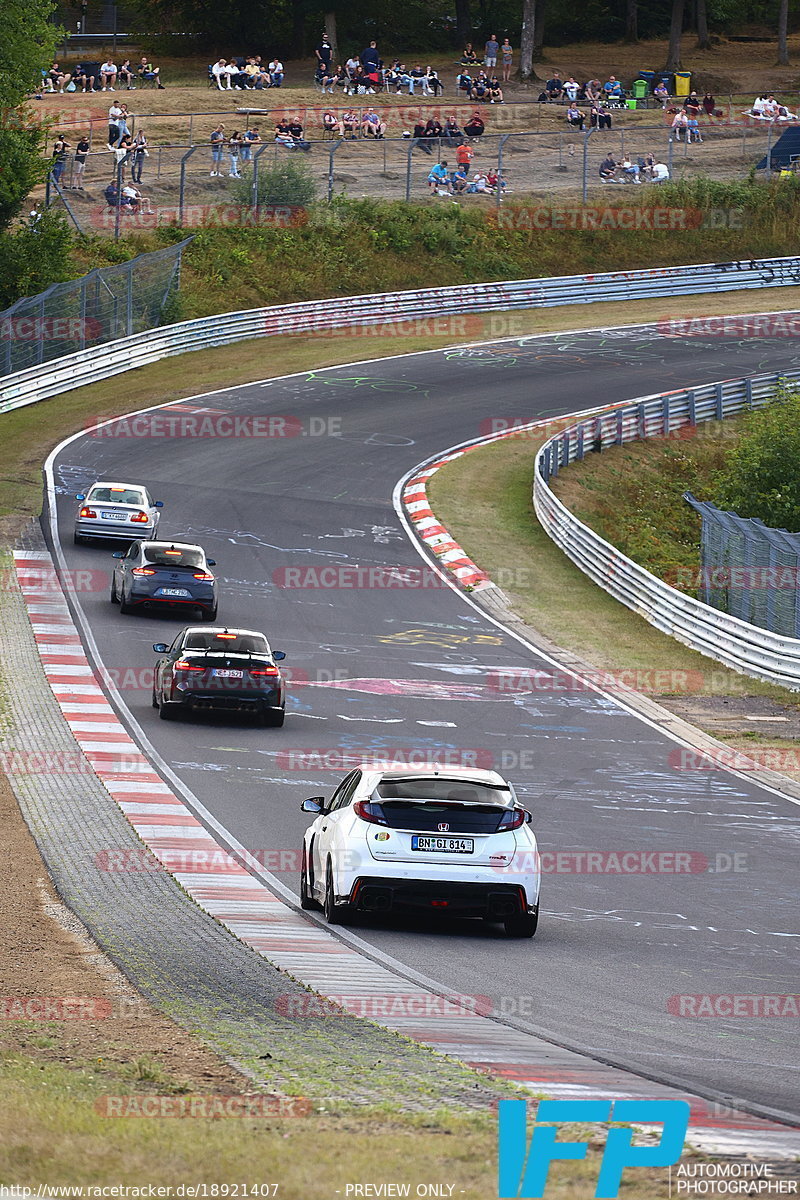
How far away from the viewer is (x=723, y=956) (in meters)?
12.1

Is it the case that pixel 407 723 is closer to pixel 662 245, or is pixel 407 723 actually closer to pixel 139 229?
pixel 139 229

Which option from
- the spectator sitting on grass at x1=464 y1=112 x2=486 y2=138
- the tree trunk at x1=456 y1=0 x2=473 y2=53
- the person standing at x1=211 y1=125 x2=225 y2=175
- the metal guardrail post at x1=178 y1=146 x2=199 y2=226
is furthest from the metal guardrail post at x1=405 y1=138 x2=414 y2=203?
the tree trunk at x1=456 y1=0 x2=473 y2=53

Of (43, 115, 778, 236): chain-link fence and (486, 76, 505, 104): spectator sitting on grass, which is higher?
(486, 76, 505, 104): spectator sitting on grass

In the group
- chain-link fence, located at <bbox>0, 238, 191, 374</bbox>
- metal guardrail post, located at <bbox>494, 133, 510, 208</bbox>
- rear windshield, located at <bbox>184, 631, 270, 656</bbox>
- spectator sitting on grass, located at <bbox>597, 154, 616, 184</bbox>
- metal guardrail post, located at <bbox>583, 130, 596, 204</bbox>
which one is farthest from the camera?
spectator sitting on grass, located at <bbox>597, 154, 616, 184</bbox>

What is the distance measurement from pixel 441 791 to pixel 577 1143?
654 cm

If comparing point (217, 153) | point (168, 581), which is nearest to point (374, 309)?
point (217, 153)

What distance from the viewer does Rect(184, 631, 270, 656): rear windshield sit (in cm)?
2202

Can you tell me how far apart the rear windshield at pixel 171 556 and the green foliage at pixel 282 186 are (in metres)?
37.2

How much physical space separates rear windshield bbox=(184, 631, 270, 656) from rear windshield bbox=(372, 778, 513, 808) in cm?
941

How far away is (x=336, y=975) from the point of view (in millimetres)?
11000

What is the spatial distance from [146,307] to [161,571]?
Result: 28194 millimetres

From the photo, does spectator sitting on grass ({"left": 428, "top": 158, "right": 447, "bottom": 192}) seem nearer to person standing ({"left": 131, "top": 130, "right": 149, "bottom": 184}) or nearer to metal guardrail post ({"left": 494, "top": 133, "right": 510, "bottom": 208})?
metal guardrail post ({"left": 494, "top": 133, "right": 510, "bottom": 208})

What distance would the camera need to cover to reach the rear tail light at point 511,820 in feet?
41.5

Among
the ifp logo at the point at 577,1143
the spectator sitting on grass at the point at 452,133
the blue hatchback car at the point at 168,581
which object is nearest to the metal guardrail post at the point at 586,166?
the spectator sitting on grass at the point at 452,133
